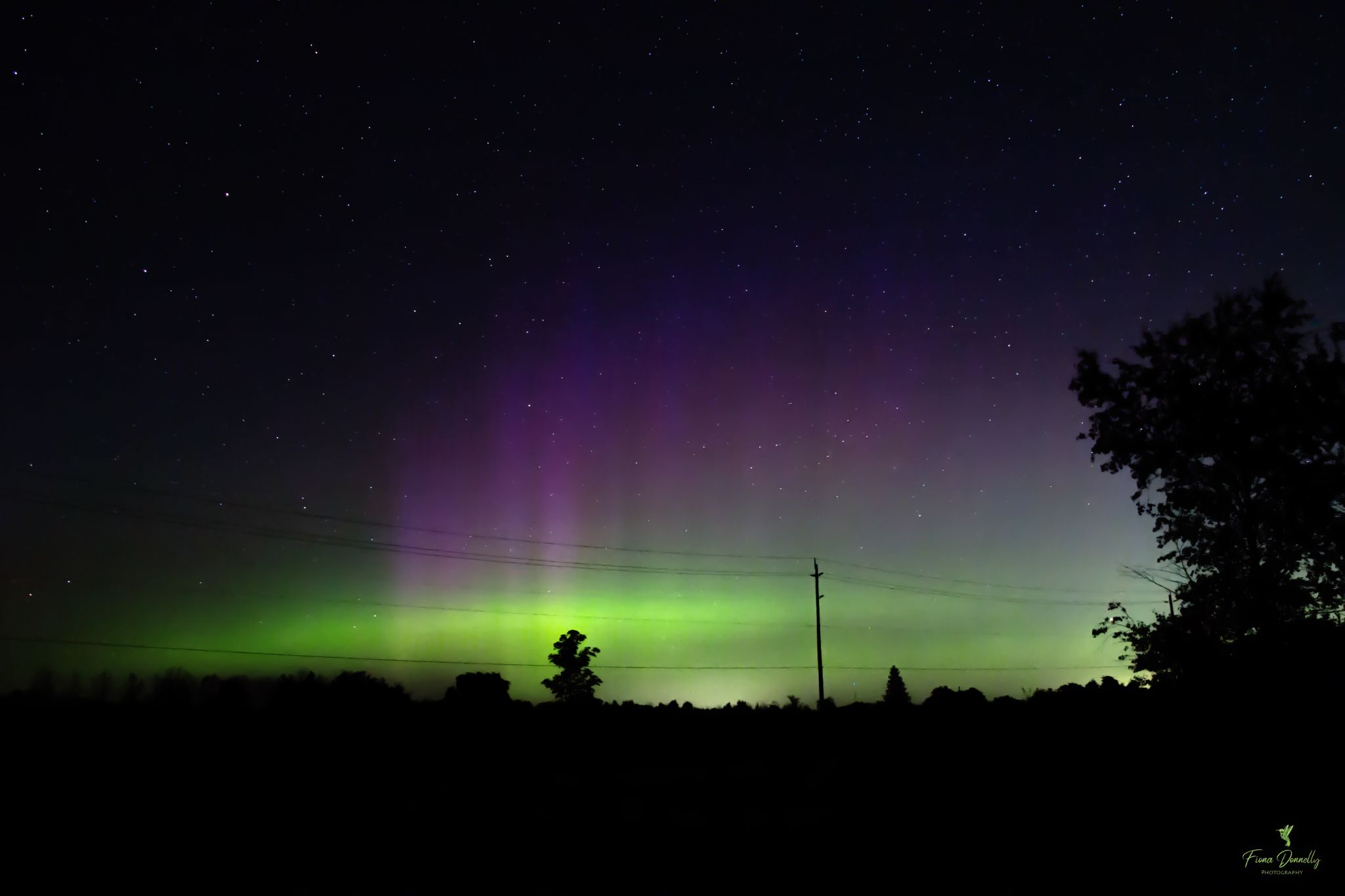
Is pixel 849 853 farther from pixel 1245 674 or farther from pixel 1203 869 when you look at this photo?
pixel 1245 674

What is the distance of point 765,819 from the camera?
13.5 metres

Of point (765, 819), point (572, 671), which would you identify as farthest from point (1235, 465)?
point (572, 671)

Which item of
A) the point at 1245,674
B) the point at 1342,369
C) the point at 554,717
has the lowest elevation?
the point at 554,717

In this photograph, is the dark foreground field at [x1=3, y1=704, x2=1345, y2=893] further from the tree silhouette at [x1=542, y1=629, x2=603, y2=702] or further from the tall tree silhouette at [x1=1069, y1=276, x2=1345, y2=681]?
the tree silhouette at [x1=542, y1=629, x2=603, y2=702]

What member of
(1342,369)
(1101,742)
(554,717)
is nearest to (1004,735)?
(1101,742)

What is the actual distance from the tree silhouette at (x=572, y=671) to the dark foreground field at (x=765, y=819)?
5227cm

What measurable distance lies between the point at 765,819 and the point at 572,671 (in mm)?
63332

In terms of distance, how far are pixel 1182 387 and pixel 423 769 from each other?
27.2 metres

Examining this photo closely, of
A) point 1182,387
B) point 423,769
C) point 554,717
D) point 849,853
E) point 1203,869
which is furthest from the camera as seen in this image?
point 554,717

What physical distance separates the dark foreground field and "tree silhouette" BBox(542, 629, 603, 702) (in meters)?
52.3

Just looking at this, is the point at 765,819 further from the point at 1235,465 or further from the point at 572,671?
the point at 572,671

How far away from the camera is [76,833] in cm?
1438

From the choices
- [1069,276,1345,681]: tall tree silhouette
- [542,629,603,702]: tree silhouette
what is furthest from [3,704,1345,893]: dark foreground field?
[542,629,603,702]: tree silhouette

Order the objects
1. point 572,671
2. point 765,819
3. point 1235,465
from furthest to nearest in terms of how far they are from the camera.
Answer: point 572,671, point 1235,465, point 765,819
